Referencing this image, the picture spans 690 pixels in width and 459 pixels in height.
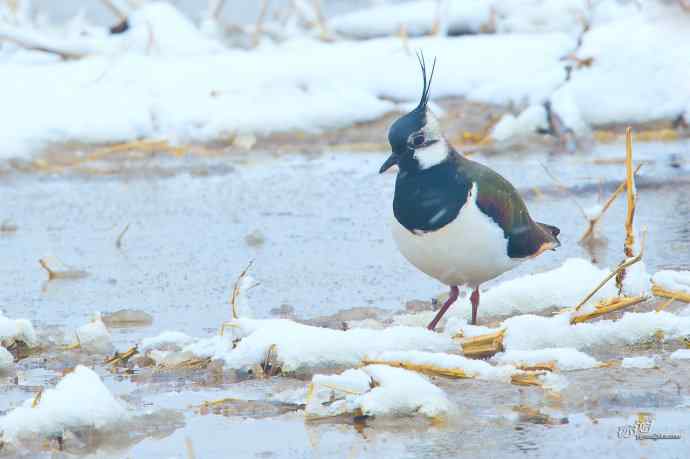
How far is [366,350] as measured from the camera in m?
4.05

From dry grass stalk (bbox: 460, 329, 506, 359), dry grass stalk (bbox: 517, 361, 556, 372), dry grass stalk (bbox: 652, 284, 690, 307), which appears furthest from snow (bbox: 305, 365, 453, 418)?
dry grass stalk (bbox: 652, 284, 690, 307)

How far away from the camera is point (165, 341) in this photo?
14.1 feet

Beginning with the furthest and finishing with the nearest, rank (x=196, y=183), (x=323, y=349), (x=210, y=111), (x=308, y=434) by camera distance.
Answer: (x=210, y=111), (x=196, y=183), (x=323, y=349), (x=308, y=434)

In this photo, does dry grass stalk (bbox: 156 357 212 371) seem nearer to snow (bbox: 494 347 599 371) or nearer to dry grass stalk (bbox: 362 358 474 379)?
dry grass stalk (bbox: 362 358 474 379)

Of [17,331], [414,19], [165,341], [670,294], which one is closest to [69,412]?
[165,341]

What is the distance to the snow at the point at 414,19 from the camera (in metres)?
9.94

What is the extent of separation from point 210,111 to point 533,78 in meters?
1.93

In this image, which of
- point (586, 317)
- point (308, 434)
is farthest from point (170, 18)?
point (308, 434)

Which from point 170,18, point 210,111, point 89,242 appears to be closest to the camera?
point 89,242

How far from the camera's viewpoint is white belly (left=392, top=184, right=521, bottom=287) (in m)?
4.37

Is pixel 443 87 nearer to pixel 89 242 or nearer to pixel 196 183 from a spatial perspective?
pixel 196 183

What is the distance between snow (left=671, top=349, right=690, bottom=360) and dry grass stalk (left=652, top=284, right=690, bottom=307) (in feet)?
1.38

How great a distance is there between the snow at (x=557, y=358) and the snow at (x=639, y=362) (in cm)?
8

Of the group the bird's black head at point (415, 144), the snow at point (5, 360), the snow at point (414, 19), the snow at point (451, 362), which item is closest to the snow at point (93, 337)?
the snow at point (5, 360)
